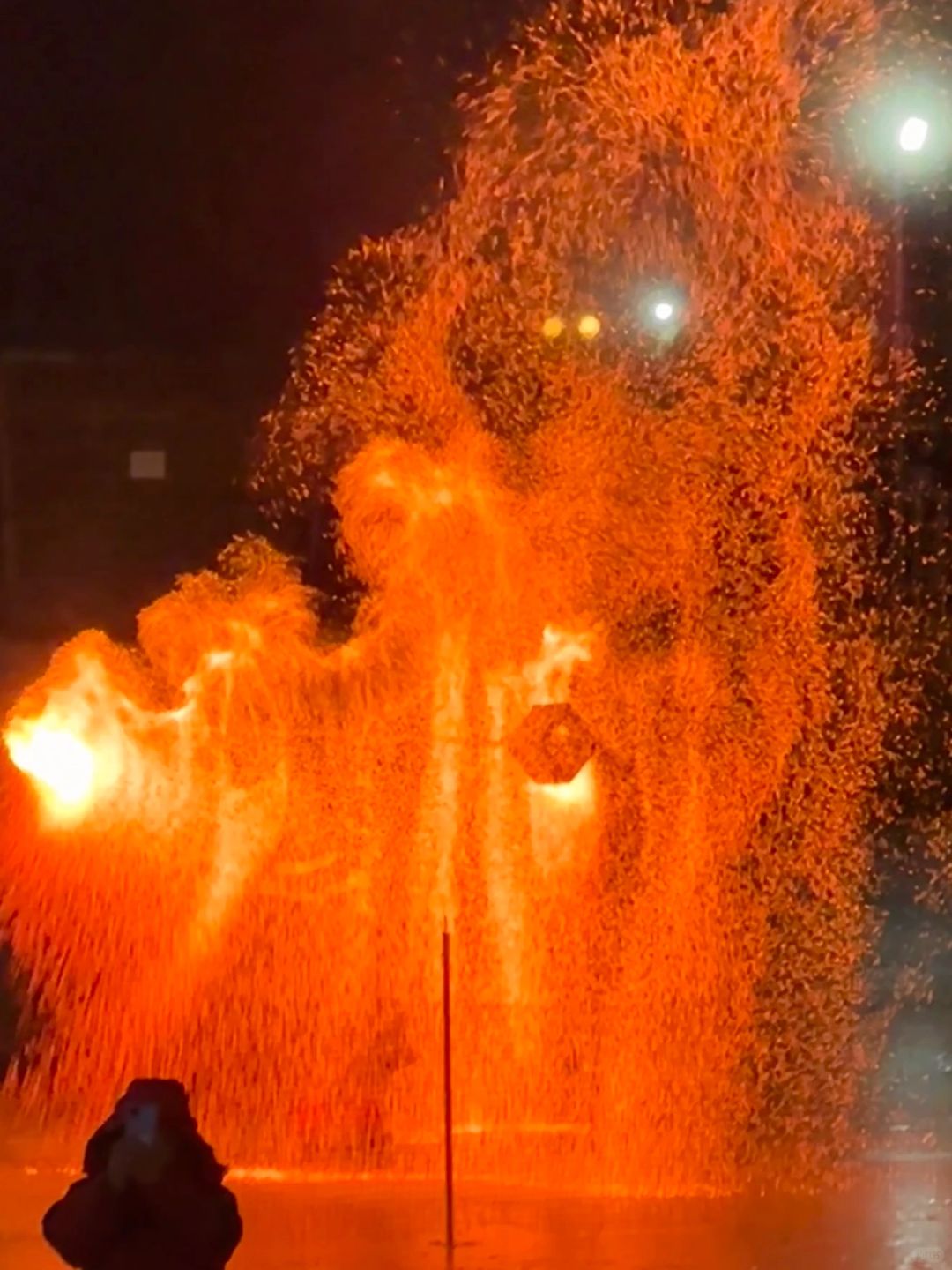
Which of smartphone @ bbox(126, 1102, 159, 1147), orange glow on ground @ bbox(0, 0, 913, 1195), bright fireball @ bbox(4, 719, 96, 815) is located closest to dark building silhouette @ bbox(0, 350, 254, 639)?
orange glow on ground @ bbox(0, 0, 913, 1195)

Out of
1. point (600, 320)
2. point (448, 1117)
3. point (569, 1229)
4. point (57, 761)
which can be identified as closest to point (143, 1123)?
point (448, 1117)

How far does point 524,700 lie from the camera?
1275 centimetres

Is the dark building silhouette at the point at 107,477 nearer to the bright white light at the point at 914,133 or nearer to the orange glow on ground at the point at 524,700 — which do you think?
the orange glow on ground at the point at 524,700

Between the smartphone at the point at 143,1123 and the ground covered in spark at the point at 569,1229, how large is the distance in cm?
459

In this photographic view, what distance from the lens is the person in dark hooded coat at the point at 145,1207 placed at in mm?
4832

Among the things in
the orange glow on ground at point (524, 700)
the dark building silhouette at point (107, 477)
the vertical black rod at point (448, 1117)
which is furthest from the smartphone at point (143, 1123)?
the dark building silhouette at point (107, 477)

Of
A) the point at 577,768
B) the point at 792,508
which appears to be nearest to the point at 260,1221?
the point at 577,768

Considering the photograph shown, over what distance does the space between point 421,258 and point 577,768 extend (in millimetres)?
3056

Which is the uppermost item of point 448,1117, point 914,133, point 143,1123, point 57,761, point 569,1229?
point 914,133

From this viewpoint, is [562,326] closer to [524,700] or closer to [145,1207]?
[524,700]

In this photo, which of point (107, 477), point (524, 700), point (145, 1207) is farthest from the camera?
point (107, 477)

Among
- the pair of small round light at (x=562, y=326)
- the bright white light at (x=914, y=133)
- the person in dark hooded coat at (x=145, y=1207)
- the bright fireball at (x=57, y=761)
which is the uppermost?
the bright white light at (x=914, y=133)

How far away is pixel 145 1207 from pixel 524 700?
800cm

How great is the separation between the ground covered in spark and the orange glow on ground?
1.03 metres
